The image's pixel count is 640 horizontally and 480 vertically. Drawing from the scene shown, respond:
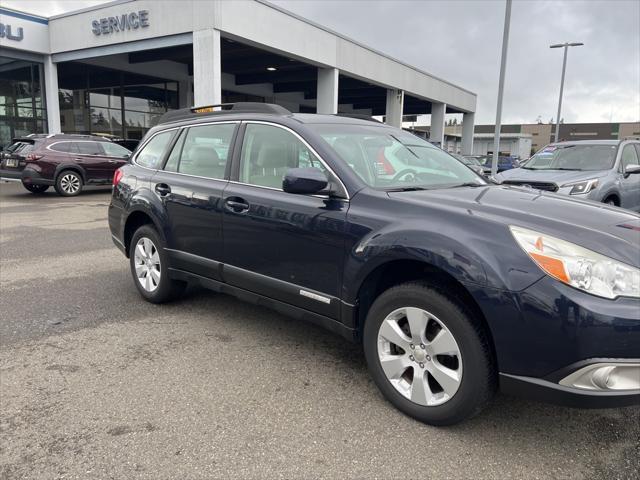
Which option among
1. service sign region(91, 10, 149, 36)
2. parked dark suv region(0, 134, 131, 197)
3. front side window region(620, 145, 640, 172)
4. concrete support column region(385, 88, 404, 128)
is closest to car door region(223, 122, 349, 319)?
front side window region(620, 145, 640, 172)

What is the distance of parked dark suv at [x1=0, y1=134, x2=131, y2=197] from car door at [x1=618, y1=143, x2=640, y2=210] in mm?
12788

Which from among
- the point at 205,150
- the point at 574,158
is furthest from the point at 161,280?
the point at 574,158

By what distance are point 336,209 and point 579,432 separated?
6.16 feet

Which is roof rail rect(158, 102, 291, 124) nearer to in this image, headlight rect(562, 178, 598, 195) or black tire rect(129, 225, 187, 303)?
black tire rect(129, 225, 187, 303)

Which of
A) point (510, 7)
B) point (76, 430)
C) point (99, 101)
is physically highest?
Result: point (510, 7)

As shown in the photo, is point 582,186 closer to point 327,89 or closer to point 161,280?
point 161,280

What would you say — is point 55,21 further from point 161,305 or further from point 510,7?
Answer: point 161,305

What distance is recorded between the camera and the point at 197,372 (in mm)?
3412

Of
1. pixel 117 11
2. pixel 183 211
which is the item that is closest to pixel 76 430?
pixel 183 211

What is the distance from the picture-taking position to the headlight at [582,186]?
23.5 ft

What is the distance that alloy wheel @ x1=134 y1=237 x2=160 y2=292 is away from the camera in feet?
15.4

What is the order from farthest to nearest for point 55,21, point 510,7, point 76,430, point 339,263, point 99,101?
point 99,101, point 55,21, point 510,7, point 339,263, point 76,430

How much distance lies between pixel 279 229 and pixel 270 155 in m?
0.65

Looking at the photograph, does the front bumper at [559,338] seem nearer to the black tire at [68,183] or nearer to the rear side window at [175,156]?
the rear side window at [175,156]
